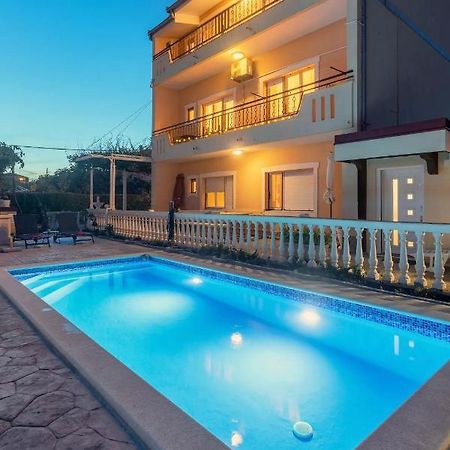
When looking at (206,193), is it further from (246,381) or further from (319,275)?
(246,381)

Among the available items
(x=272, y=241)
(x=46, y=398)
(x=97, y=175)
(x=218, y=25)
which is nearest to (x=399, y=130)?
(x=272, y=241)

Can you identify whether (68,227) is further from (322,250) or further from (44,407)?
(44,407)

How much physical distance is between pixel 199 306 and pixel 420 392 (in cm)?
474

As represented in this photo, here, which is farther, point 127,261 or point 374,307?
point 127,261

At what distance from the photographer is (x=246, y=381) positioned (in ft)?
14.1

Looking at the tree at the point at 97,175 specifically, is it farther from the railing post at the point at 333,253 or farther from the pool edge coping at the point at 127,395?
the pool edge coping at the point at 127,395

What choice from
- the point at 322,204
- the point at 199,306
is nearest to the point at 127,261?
the point at 199,306

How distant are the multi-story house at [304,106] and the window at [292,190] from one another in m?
0.04

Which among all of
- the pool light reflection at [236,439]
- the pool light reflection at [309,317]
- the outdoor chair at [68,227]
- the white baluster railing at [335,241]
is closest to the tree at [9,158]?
the outdoor chair at [68,227]

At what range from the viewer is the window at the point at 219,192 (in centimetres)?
1648

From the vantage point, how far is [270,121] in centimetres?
1295

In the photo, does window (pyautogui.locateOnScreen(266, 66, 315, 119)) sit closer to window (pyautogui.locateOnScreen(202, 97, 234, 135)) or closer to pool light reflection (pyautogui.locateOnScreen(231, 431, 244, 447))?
window (pyautogui.locateOnScreen(202, 97, 234, 135))

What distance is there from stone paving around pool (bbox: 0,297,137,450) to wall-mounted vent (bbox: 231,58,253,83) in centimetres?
1312

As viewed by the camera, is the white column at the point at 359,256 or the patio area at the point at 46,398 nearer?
the patio area at the point at 46,398
